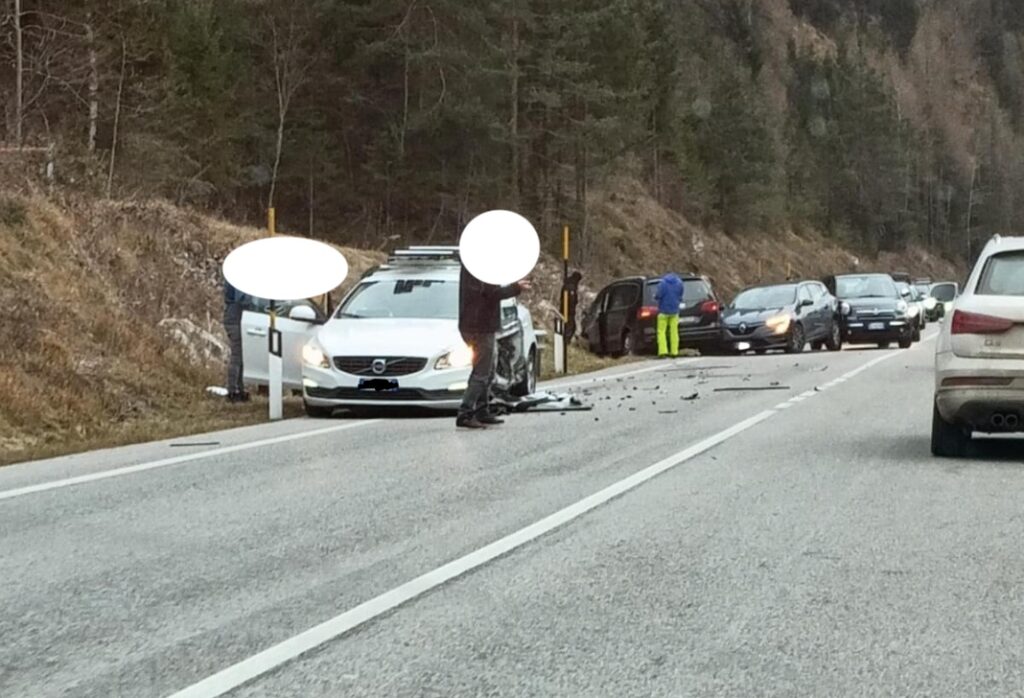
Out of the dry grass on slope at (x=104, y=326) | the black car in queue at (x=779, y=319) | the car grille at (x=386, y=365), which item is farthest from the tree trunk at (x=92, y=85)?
the car grille at (x=386, y=365)

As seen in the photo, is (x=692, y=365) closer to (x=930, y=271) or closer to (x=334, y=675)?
(x=334, y=675)

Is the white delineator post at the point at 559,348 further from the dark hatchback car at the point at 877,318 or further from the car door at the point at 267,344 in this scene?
the dark hatchback car at the point at 877,318

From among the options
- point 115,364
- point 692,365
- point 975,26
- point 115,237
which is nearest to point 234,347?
point 115,364

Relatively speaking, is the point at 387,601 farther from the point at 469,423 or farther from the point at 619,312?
the point at 619,312

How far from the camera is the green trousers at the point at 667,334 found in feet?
96.4

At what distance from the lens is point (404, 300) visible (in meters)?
17.2

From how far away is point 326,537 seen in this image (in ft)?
27.3

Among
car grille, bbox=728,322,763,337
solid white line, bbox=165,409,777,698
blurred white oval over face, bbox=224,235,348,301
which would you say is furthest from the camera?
car grille, bbox=728,322,763,337

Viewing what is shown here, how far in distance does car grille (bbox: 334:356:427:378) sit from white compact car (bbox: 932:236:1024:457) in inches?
230

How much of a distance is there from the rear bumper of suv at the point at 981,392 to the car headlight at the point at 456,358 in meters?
5.58

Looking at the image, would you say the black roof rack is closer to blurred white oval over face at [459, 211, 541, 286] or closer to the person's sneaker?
blurred white oval over face at [459, 211, 541, 286]

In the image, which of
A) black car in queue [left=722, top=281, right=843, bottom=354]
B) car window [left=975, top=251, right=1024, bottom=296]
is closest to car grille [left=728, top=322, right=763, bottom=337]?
black car in queue [left=722, top=281, right=843, bottom=354]

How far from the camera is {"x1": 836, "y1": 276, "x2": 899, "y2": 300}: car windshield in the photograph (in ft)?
119

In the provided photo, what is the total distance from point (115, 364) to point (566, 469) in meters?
8.59
